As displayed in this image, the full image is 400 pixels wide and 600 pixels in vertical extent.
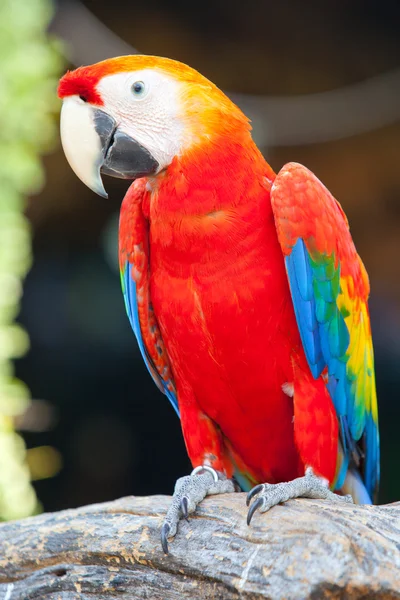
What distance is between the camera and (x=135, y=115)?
1.40m

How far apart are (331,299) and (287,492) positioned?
1.46ft

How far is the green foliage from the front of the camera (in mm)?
2277

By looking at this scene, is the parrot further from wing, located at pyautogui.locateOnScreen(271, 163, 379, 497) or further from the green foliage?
the green foliage

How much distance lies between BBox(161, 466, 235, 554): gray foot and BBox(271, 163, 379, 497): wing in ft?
0.99

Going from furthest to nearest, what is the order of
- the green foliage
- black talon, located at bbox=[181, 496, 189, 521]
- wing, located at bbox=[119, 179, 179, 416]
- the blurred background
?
1. the blurred background
2. the green foliage
3. wing, located at bbox=[119, 179, 179, 416]
4. black talon, located at bbox=[181, 496, 189, 521]

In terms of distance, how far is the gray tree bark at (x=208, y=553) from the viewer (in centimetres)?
109

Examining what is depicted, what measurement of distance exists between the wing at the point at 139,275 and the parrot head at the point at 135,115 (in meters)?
0.20

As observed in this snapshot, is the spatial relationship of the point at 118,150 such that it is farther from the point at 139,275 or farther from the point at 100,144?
the point at 139,275

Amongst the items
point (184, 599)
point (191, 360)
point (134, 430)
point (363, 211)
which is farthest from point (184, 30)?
point (184, 599)

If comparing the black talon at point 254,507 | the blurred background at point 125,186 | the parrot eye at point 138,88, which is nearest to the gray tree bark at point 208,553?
the black talon at point 254,507

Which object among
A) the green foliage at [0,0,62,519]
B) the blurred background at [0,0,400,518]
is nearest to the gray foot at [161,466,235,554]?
the green foliage at [0,0,62,519]

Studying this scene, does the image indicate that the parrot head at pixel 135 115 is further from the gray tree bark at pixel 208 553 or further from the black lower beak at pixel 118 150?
the gray tree bark at pixel 208 553

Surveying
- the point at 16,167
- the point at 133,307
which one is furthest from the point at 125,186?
the point at 133,307

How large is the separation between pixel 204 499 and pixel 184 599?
221mm
